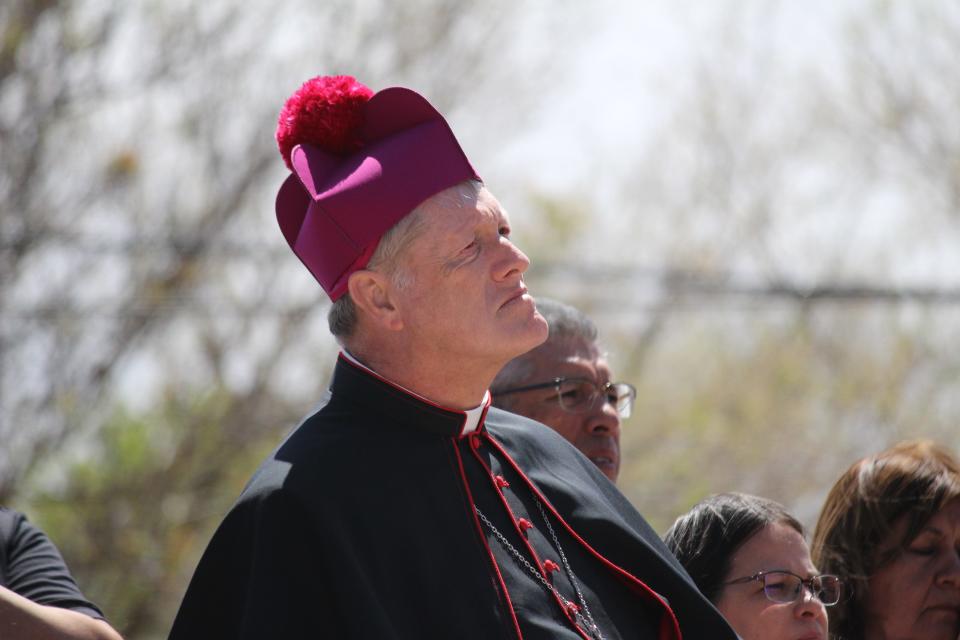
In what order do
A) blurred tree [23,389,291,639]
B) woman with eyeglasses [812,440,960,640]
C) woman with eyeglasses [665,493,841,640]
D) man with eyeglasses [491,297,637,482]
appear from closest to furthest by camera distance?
woman with eyeglasses [665,493,841,640]
woman with eyeglasses [812,440,960,640]
man with eyeglasses [491,297,637,482]
blurred tree [23,389,291,639]

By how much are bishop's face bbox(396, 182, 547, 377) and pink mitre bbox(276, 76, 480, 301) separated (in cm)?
9

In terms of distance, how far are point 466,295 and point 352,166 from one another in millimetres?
384

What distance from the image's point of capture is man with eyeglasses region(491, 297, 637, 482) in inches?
147

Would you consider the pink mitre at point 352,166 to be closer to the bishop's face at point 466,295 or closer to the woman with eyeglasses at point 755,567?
the bishop's face at point 466,295

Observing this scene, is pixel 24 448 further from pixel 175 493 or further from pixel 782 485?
pixel 782 485

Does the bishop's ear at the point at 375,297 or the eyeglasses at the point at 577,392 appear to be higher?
the bishop's ear at the point at 375,297

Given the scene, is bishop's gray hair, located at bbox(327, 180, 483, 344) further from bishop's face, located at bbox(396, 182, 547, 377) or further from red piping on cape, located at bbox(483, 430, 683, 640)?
red piping on cape, located at bbox(483, 430, 683, 640)

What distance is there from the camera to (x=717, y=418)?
51.6 feet

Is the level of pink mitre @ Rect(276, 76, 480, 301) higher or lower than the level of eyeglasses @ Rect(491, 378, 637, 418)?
higher

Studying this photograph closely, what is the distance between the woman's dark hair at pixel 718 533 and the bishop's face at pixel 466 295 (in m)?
0.94

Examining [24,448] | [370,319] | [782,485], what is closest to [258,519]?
[370,319]

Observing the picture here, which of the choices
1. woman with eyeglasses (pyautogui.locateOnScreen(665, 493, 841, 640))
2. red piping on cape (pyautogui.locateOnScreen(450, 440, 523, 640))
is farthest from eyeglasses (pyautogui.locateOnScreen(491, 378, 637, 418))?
red piping on cape (pyautogui.locateOnScreen(450, 440, 523, 640))

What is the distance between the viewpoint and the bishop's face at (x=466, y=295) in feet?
8.52

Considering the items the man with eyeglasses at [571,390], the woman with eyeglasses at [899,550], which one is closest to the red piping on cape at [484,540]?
the man with eyeglasses at [571,390]
